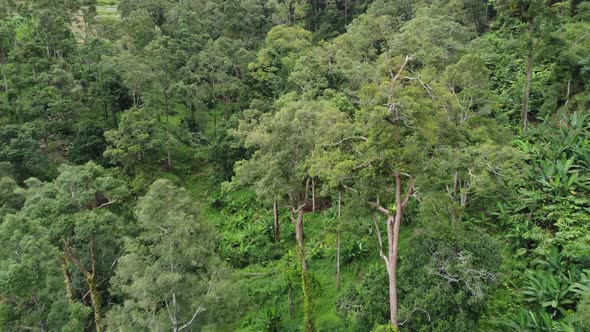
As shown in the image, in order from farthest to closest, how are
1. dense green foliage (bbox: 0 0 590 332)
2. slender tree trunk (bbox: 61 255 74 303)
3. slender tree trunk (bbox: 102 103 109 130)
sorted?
slender tree trunk (bbox: 102 103 109 130) < slender tree trunk (bbox: 61 255 74 303) < dense green foliage (bbox: 0 0 590 332)

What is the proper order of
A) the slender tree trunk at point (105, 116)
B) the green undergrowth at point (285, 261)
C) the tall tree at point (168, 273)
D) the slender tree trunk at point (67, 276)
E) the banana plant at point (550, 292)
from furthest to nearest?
the slender tree trunk at point (105, 116) < the green undergrowth at point (285, 261) < the slender tree trunk at point (67, 276) < the banana plant at point (550, 292) < the tall tree at point (168, 273)

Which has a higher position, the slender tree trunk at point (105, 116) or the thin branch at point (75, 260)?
the slender tree trunk at point (105, 116)

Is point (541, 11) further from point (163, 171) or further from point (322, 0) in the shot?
point (322, 0)

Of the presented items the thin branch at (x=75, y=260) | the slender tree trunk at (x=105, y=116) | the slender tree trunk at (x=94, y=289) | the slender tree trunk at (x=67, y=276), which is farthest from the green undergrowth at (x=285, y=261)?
the slender tree trunk at (x=105, y=116)

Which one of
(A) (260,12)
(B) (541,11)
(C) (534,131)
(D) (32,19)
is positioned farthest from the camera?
(A) (260,12)

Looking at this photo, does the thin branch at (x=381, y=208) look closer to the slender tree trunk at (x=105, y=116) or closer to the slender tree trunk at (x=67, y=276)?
the slender tree trunk at (x=67, y=276)

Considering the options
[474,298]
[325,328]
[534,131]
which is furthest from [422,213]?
[534,131]

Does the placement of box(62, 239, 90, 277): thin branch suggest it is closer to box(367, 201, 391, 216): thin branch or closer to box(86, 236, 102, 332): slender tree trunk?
box(86, 236, 102, 332): slender tree trunk

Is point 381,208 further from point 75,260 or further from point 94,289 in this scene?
point 75,260

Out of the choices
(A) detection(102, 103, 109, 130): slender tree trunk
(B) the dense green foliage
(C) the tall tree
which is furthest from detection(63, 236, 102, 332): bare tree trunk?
(A) detection(102, 103, 109, 130): slender tree trunk
